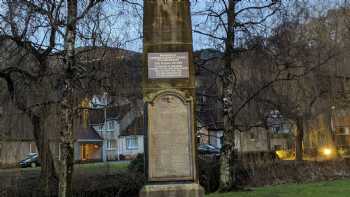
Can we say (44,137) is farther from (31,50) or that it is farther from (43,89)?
(31,50)

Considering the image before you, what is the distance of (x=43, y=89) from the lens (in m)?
16.4

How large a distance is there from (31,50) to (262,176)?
533 inches

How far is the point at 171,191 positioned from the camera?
10.2 m

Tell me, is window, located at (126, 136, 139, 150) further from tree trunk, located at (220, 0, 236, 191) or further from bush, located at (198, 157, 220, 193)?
tree trunk, located at (220, 0, 236, 191)

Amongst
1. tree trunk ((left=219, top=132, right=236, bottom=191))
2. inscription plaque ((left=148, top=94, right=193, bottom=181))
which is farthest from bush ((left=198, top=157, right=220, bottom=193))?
inscription plaque ((left=148, top=94, right=193, bottom=181))

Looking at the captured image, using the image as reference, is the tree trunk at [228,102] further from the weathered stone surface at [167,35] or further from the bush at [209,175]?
the weathered stone surface at [167,35]

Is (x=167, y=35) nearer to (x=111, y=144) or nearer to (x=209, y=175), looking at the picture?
(x=209, y=175)

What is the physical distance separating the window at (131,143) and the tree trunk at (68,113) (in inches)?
1940

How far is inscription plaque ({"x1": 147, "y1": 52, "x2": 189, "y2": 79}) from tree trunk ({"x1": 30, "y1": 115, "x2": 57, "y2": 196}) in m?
8.59

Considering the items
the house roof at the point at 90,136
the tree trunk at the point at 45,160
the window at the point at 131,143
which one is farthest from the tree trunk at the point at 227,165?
the window at the point at 131,143

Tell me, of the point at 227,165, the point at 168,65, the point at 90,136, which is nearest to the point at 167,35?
the point at 168,65

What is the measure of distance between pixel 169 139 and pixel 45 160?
9.23m

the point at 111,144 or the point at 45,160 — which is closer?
the point at 45,160

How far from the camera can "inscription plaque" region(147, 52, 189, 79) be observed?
422 inches
